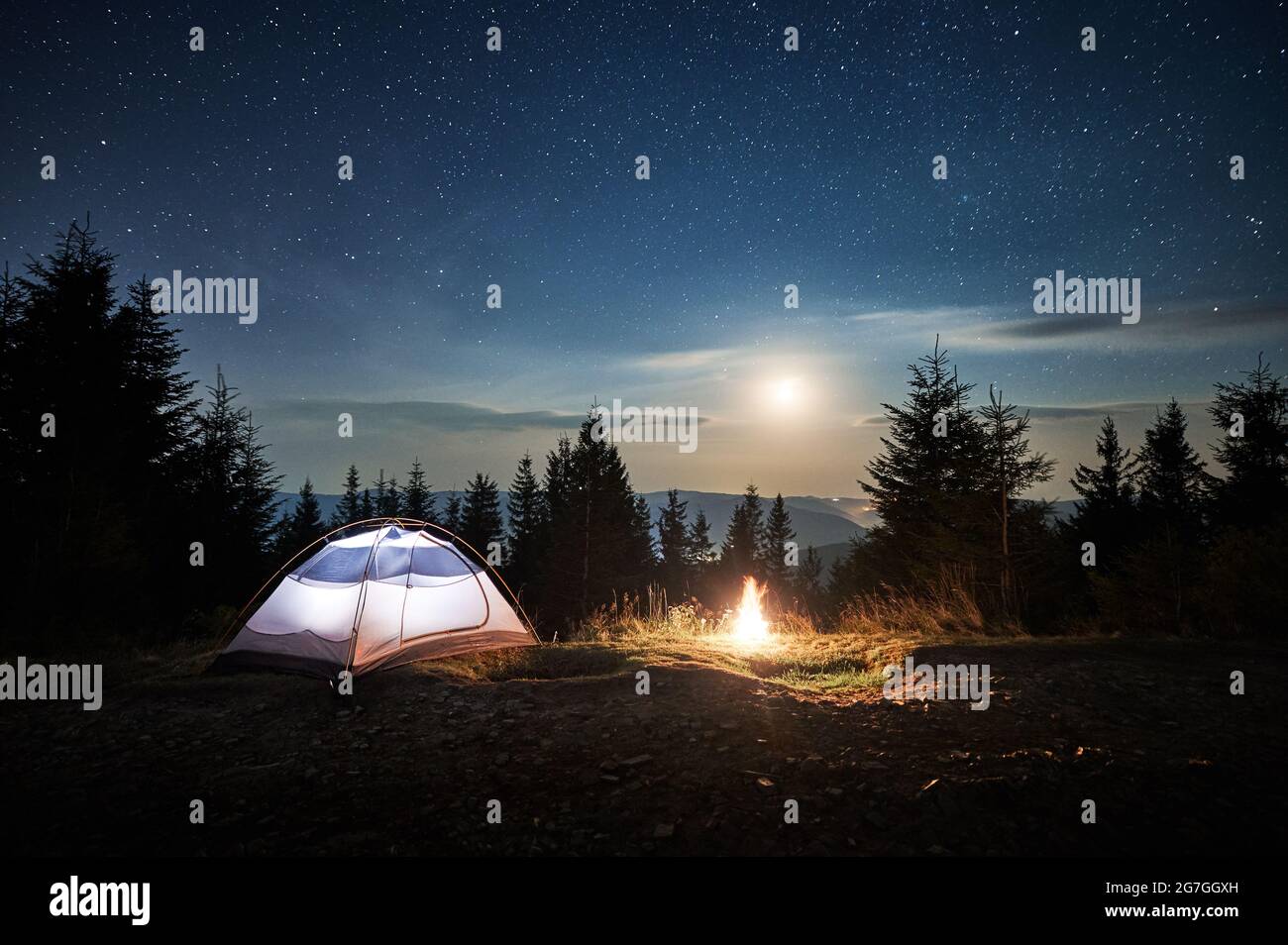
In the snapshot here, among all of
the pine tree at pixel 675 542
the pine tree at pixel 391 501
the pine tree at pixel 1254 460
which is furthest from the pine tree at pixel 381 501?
the pine tree at pixel 1254 460

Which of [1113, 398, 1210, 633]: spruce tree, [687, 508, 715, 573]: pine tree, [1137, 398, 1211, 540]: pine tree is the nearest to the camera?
[1113, 398, 1210, 633]: spruce tree

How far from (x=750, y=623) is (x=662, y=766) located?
6.95 m

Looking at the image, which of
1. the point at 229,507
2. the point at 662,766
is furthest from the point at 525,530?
the point at 662,766

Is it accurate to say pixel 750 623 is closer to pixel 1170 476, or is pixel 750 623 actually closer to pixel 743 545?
pixel 1170 476

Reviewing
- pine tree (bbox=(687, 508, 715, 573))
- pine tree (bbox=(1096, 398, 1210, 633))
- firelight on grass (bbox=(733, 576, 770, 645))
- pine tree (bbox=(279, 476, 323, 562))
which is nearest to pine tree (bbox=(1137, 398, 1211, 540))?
pine tree (bbox=(1096, 398, 1210, 633))

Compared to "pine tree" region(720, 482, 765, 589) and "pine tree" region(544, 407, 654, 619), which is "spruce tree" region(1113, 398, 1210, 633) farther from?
"pine tree" region(720, 482, 765, 589)

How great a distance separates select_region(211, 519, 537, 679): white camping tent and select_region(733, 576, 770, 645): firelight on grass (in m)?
3.83

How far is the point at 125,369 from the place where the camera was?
18406mm

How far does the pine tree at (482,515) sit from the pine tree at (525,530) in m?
1.59

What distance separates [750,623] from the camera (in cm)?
1087

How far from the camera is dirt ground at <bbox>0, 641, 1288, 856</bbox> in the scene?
3289mm
